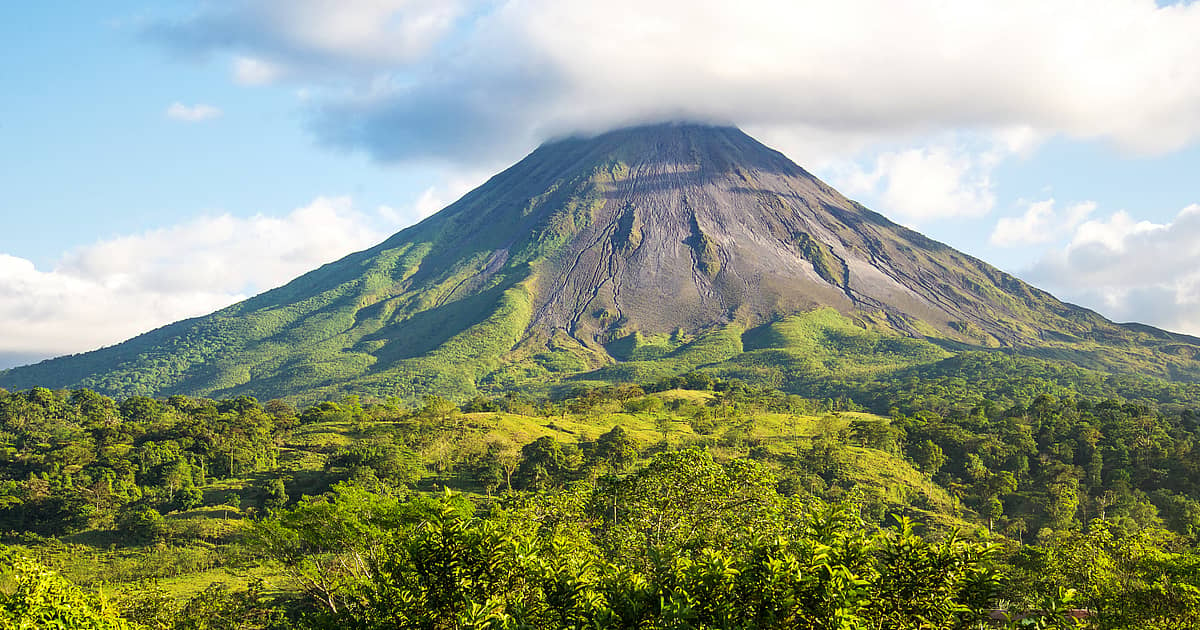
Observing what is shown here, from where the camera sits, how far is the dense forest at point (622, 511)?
13.3 m

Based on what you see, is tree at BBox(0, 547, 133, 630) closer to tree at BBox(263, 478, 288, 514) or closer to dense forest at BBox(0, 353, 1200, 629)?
dense forest at BBox(0, 353, 1200, 629)

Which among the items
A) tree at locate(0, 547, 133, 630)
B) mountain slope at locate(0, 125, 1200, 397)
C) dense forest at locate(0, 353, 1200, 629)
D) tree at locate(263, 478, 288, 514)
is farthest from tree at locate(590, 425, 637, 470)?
mountain slope at locate(0, 125, 1200, 397)

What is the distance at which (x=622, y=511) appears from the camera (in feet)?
91.8

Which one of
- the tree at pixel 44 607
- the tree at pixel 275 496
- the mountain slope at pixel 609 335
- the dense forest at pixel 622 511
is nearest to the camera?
the dense forest at pixel 622 511

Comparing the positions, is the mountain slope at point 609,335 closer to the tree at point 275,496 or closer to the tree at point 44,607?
the tree at point 275,496

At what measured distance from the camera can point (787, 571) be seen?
12.3 metres

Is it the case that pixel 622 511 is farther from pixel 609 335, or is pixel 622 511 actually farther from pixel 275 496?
pixel 609 335

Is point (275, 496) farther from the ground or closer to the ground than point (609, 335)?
closer to the ground

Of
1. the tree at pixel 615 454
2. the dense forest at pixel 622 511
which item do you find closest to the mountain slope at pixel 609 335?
the dense forest at pixel 622 511

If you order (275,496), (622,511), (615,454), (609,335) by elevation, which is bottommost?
(615,454)

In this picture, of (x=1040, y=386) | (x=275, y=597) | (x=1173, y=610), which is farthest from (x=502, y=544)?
(x=1040, y=386)

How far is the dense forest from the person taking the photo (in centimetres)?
1333

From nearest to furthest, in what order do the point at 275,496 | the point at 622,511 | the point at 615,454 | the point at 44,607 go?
the point at 44,607 < the point at 622,511 < the point at 275,496 < the point at 615,454

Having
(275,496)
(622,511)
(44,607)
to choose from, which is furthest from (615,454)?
(44,607)
